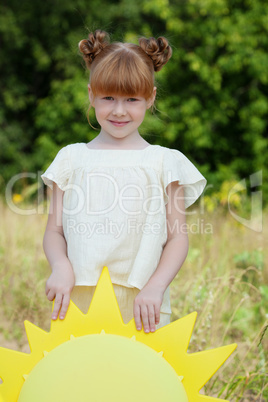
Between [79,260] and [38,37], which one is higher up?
[38,37]

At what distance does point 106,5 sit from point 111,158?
803 cm

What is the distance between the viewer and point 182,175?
1.52 meters

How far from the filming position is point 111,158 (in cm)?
148

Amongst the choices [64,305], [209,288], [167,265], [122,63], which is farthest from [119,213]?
[209,288]

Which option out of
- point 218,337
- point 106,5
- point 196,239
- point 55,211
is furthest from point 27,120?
point 55,211

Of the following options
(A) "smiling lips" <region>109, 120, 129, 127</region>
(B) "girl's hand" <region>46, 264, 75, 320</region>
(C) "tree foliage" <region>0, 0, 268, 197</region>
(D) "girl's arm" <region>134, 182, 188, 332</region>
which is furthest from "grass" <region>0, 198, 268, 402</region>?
(C) "tree foliage" <region>0, 0, 268, 197</region>

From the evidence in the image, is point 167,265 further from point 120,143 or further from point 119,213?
point 120,143

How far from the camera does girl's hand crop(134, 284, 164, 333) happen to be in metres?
1.27

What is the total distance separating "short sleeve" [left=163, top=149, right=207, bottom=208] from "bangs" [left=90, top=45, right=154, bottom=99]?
0.20 metres

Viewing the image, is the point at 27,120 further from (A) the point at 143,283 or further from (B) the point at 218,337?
(A) the point at 143,283

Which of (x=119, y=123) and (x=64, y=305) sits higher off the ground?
(x=119, y=123)

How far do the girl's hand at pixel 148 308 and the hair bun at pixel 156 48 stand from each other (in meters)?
0.68

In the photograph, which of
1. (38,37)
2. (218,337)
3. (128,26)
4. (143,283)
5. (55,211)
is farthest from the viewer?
(38,37)

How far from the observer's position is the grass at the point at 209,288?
2475 millimetres
